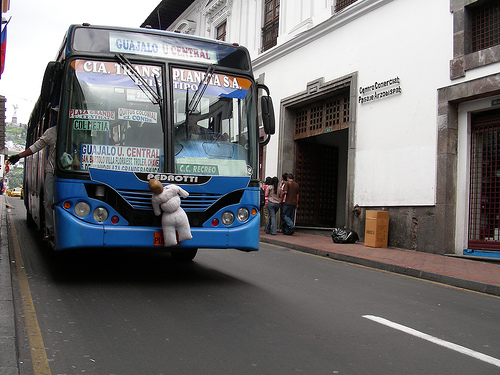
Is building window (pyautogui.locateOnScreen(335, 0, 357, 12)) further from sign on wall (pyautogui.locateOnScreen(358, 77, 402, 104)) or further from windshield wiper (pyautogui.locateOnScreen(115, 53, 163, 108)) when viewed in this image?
windshield wiper (pyautogui.locateOnScreen(115, 53, 163, 108))

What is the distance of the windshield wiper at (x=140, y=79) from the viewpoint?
6219mm

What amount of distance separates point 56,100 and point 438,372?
208 inches

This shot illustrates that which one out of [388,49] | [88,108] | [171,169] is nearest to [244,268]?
[171,169]

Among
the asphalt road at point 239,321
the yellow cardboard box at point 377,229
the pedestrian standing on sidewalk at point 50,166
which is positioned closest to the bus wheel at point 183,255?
the asphalt road at point 239,321

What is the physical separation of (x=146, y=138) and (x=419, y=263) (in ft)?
18.8

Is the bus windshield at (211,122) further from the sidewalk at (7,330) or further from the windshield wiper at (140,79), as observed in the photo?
the sidewalk at (7,330)

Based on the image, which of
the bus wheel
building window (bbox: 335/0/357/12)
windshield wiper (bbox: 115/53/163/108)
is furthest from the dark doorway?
windshield wiper (bbox: 115/53/163/108)

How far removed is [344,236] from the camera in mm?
12820

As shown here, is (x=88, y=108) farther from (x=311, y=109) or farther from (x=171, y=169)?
(x=311, y=109)

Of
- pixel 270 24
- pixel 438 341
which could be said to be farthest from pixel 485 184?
pixel 270 24

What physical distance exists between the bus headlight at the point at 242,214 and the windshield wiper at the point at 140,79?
63.5 inches

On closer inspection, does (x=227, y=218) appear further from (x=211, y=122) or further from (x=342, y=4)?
(x=342, y=4)

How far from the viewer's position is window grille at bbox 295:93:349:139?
14.9 metres

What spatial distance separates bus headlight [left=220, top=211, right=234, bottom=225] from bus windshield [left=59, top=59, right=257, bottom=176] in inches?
19.4
